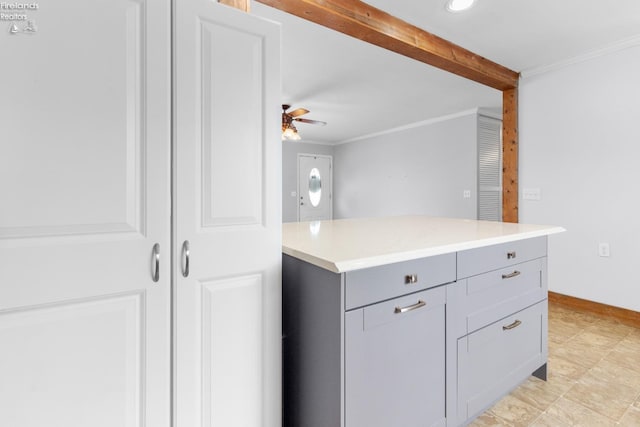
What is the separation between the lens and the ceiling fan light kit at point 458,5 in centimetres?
210

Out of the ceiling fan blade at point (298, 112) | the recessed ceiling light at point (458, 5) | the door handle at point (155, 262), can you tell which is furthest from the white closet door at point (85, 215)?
the ceiling fan blade at point (298, 112)

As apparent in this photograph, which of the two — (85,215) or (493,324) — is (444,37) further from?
(85,215)

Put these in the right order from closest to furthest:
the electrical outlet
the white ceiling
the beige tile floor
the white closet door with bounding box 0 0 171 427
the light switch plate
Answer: the white closet door with bounding box 0 0 171 427, the beige tile floor, the white ceiling, the electrical outlet, the light switch plate

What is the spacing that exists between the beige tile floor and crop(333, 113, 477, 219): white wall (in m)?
2.69

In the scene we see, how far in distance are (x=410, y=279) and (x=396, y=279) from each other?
0.07 metres

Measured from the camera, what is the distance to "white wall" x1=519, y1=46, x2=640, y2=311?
8.89 ft

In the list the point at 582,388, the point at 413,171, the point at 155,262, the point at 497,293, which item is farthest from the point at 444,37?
the point at 413,171

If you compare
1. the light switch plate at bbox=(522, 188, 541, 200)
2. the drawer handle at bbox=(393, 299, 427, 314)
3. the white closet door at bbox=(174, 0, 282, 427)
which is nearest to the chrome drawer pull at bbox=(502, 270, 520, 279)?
the drawer handle at bbox=(393, 299, 427, 314)

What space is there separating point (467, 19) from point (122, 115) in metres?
2.43

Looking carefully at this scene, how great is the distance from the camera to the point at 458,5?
213 centimetres

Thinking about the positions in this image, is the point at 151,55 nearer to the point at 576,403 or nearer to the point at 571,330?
the point at 576,403

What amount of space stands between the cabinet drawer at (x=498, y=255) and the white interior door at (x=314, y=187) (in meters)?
5.93

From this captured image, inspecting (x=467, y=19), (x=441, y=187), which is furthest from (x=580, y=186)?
(x=441, y=187)

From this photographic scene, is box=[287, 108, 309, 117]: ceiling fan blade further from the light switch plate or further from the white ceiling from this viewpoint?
the light switch plate
